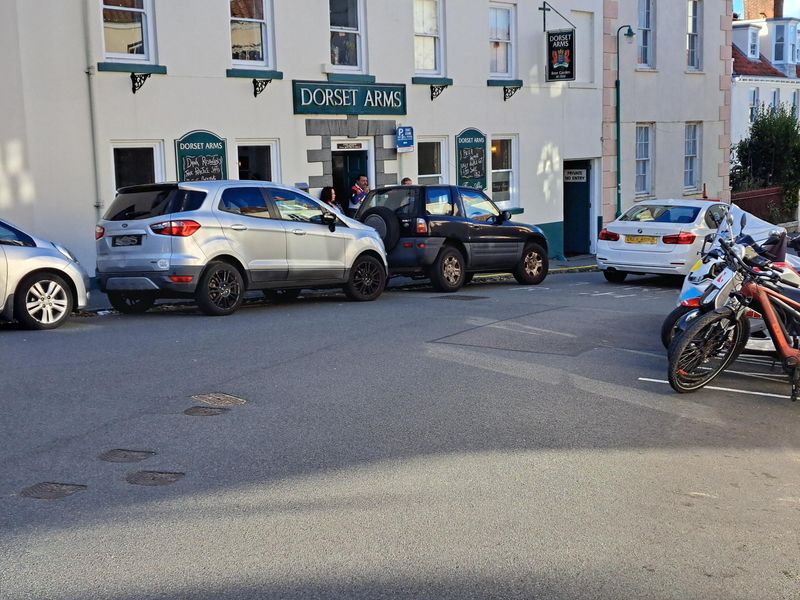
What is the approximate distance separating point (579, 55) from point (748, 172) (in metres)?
11.5

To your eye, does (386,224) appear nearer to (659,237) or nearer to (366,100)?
(659,237)

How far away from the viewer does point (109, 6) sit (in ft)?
57.1

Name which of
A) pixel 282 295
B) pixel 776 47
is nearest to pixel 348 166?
pixel 282 295

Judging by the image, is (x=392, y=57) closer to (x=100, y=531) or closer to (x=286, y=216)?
(x=286, y=216)

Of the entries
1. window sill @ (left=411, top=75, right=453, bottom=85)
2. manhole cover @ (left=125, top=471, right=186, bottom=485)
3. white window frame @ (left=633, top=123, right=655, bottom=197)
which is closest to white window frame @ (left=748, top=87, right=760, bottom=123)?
white window frame @ (left=633, top=123, right=655, bottom=197)

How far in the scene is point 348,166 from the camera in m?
22.0

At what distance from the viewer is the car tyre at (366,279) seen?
51.3 ft

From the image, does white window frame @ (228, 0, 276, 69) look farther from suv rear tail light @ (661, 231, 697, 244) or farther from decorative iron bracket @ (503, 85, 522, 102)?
suv rear tail light @ (661, 231, 697, 244)

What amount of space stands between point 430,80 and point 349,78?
2.54m

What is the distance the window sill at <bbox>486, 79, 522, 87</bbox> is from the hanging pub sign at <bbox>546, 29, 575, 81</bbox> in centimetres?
109

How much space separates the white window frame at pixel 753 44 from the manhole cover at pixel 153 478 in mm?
40089

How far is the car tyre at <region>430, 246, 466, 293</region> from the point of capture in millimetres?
17328

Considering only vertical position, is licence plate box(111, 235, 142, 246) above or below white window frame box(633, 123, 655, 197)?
below

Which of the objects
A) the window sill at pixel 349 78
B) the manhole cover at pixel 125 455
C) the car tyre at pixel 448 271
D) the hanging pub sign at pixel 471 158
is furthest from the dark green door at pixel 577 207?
the manhole cover at pixel 125 455
